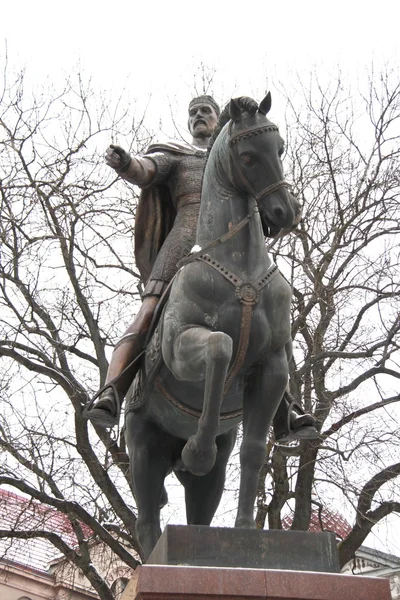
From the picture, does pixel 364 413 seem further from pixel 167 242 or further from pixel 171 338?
pixel 171 338

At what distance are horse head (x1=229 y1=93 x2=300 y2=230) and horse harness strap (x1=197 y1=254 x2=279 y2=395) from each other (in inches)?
13.6

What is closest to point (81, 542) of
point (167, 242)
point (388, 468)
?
point (388, 468)

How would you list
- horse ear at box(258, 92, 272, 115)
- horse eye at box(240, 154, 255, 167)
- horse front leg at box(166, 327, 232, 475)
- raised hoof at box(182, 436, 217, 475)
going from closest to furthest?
horse front leg at box(166, 327, 232, 475)
raised hoof at box(182, 436, 217, 475)
horse eye at box(240, 154, 255, 167)
horse ear at box(258, 92, 272, 115)

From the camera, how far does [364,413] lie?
1317 cm

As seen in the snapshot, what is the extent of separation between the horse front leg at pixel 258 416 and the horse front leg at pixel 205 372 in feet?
0.89

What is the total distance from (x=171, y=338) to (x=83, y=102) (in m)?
11.3

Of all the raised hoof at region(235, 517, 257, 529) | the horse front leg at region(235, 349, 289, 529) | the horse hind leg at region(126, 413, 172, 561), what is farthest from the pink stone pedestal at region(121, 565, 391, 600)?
the horse hind leg at region(126, 413, 172, 561)

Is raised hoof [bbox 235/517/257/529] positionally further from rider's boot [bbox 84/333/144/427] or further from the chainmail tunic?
the chainmail tunic

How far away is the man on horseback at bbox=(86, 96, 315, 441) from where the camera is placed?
5512mm

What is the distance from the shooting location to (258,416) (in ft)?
16.4

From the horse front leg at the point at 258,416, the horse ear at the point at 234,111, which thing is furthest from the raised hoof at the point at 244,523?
the horse ear at the point at 234,111

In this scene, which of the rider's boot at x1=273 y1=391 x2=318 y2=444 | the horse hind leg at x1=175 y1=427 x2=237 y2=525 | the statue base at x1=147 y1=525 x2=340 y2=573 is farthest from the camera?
the horse hind leg at x1=175 y1=427 x2=237 y2=525

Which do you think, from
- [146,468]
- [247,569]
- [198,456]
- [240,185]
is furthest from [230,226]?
[247,569]

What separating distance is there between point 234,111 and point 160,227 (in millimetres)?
1559
